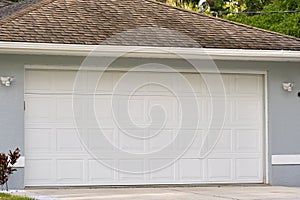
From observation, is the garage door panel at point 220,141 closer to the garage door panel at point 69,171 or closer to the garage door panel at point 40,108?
the garage door panel at point 69,171

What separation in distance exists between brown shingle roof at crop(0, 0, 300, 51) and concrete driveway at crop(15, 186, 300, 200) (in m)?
2.61

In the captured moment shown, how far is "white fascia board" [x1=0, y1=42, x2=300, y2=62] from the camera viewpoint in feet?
44.7

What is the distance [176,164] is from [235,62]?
88.2 inches

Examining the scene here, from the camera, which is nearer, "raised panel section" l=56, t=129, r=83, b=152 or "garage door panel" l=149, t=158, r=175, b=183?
"raised panel section" l=56, t=129, r=83, b=152

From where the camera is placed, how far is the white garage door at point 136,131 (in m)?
14.3

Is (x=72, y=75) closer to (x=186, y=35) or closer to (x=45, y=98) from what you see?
(x=45, y=98)

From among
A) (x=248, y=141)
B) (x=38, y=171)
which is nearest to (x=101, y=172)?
(x=38, y=171)

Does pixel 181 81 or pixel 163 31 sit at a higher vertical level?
pixel 163 31

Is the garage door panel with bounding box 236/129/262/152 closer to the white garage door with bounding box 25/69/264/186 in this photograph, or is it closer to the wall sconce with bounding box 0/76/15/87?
the white garage door with bounding box 25/69/264/186

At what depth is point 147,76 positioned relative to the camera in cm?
1486

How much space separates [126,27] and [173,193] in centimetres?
368

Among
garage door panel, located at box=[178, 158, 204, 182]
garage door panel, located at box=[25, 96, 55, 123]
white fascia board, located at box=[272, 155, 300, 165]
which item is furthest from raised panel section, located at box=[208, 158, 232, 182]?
garage door panel, located at box=[25, 96, 55, 123]

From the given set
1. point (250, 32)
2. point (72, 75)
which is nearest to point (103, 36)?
point (72, 75)

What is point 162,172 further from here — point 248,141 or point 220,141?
point 248,141
